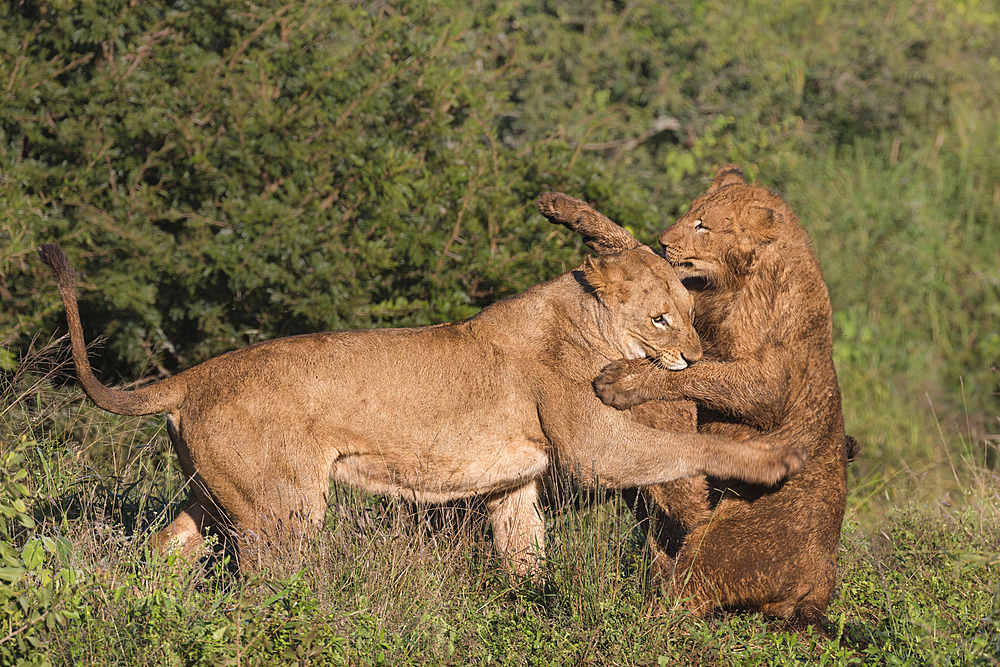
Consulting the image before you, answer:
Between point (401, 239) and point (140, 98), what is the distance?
192 centimetres

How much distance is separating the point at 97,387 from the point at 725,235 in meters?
2.79

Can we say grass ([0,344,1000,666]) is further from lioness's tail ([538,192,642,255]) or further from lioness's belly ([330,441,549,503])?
lioness's tail ([538,192,642,255])

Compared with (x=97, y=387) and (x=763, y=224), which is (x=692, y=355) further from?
(x=97, y=387)

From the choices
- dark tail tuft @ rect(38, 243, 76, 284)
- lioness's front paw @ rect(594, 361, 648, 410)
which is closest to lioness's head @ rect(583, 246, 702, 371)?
lioness's front paw @ rect(594, 361, 648, 410)

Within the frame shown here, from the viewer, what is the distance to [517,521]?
488 centimetres

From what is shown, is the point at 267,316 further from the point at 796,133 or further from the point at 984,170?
the point at 984,170

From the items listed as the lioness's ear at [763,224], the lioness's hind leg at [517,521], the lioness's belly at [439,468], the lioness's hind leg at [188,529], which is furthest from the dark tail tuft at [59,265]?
the lioness's ear at [763,224]

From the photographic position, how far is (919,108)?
A: 37.8 feet

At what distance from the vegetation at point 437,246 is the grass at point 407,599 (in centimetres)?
2

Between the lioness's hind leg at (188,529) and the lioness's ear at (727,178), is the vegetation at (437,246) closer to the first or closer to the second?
the lioness's hind leg at (188,529)

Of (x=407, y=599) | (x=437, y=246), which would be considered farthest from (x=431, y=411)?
(x=437, y=246)

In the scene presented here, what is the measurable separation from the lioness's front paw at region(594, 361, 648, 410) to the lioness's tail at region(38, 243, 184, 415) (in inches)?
69.7

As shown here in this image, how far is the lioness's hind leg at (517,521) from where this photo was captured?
4.84 metres

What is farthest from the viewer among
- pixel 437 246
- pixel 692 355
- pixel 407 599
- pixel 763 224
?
pixel 437 246
